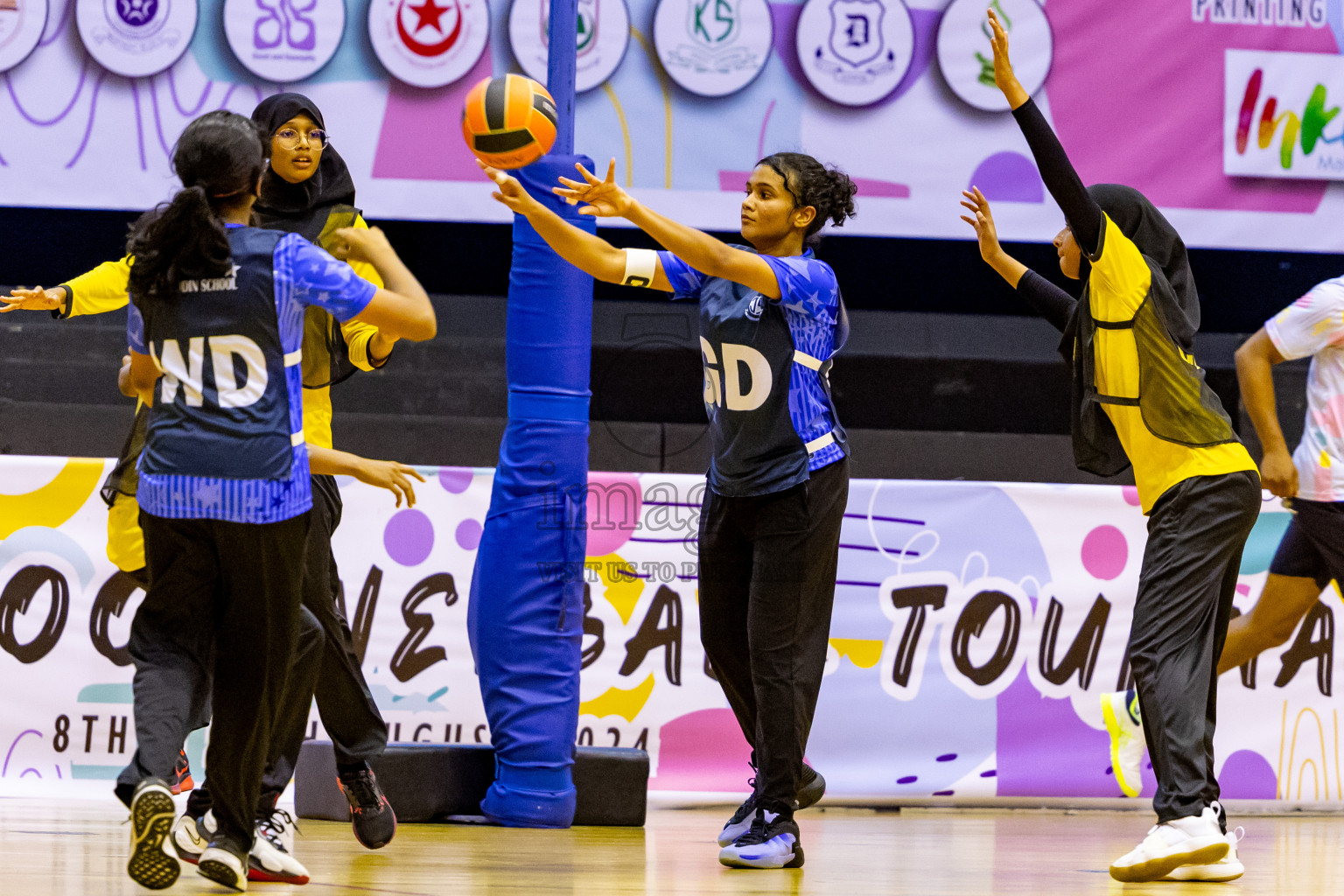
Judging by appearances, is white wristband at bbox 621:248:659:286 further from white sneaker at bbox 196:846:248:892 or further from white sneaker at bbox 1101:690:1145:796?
white sneaker at bbox 1101:690:1145:796

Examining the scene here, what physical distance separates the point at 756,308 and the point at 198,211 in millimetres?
1488

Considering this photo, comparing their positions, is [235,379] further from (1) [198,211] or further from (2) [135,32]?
(2) [135,32]

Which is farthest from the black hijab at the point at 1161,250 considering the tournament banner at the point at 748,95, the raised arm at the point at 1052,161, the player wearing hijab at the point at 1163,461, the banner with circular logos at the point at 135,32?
the banner with circular logos at the point at 135,32

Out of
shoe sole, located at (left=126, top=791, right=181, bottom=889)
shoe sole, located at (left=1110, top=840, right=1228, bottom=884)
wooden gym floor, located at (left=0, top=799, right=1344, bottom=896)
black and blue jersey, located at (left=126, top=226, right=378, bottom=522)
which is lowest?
wooden gym floor, located at (left=0, top=799, right=1344, bottom=896)

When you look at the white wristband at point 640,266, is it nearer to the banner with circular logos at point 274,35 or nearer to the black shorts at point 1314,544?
the black shorts at point 1314,544

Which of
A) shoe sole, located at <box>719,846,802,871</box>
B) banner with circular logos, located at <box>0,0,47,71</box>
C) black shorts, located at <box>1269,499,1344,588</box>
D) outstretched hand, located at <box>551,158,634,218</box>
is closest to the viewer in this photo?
outstretched hand, located at <box>551,158,634,218</box>

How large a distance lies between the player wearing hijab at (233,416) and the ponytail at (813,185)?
1.30 meters

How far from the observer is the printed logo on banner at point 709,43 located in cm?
665

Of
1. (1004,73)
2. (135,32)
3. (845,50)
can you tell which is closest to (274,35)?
(135,32)

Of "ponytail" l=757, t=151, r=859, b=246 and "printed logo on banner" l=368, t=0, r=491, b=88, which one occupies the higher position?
"printed logo on banner" l=368, t=0, r=491, b=88

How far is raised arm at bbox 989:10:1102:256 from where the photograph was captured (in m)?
3.39

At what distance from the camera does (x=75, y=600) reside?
5.07 metres

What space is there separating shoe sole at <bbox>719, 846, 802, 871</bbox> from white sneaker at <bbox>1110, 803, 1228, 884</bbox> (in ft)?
2.51

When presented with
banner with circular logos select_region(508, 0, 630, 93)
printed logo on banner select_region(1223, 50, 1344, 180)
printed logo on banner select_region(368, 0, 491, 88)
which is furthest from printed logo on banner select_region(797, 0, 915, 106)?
printed logo on banner select_region(1223, 50, 1344, 180)
